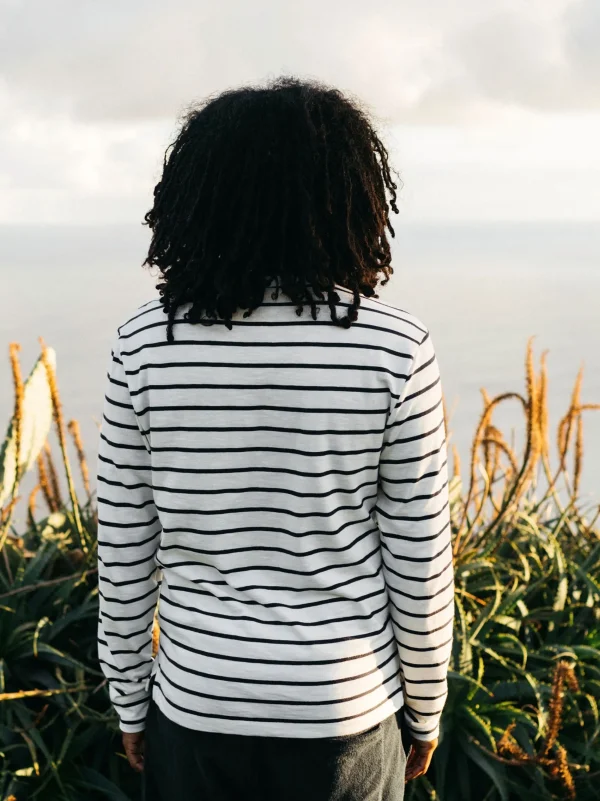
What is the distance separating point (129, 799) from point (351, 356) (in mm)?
1426

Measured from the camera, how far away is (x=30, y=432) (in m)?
2.24

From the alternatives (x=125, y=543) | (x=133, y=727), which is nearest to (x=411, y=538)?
(x=125, y=543)

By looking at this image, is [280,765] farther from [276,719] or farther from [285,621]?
[285,621]

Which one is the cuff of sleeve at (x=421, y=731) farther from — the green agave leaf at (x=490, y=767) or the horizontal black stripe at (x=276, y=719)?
the green agave leaf at (x=490, y=767)

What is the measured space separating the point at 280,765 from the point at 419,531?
355mm

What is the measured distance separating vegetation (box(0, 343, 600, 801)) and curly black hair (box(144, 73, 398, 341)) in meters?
0.95

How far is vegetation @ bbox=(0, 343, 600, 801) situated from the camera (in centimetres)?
202

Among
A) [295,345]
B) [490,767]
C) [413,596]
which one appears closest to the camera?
[295,345]

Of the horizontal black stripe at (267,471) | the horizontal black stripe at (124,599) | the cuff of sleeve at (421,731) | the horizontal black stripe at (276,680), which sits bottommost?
the cuff of sleeve at (421,731)

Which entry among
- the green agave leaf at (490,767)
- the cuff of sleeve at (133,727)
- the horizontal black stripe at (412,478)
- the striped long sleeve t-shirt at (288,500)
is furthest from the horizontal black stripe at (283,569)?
the green agave leaf at (490,767)

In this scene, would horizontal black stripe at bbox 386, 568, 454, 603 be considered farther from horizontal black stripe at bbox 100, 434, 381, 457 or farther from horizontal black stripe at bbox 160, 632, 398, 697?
horizontal black stripe at bbox 100, 434, 381, 457

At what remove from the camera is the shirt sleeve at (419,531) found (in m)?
1.10

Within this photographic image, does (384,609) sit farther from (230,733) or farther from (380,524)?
(230,733)

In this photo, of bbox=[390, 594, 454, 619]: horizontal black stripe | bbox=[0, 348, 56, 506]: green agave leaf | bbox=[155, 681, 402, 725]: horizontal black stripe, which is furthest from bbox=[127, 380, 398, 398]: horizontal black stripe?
bbox=[0, 348, 56, 506]: green agave leaf
